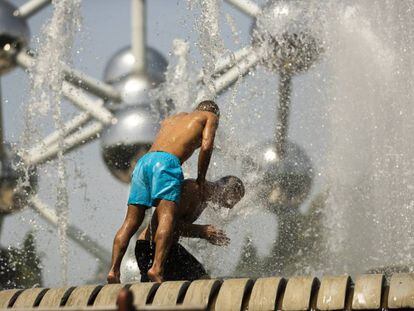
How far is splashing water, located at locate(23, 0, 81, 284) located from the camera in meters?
11.5

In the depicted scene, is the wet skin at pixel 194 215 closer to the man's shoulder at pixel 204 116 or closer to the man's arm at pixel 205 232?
the man's arm at pixel 205 232

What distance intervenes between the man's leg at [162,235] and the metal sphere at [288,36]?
349 centimetres

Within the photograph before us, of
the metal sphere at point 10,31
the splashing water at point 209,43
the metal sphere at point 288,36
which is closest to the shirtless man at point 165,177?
the metal sphere at point 288,36

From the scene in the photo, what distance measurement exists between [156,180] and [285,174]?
10.5 feet

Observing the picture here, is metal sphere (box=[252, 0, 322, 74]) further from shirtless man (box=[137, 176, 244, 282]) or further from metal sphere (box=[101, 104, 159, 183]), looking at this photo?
shirtless man (box=[137, 176, 244, 282])

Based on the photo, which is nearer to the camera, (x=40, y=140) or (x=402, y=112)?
(x=402, y=112)

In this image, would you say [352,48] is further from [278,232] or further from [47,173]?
[47,173]

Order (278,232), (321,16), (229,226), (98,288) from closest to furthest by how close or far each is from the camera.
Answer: (98,288)
(229,226)
(278,232)
(321,16)

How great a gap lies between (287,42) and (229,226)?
165 cm

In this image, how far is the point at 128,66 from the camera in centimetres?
1116

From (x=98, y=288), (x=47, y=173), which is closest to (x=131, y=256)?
(x=47, y=173)

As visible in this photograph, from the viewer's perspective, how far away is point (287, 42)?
33.6 ft

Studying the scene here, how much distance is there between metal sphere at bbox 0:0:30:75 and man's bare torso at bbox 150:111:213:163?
14.0ft

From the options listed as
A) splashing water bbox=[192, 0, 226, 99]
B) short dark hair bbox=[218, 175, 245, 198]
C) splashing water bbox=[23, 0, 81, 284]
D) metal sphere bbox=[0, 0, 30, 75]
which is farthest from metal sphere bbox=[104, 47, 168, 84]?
short dark hair bbox=[218, 175, 245, 198]
